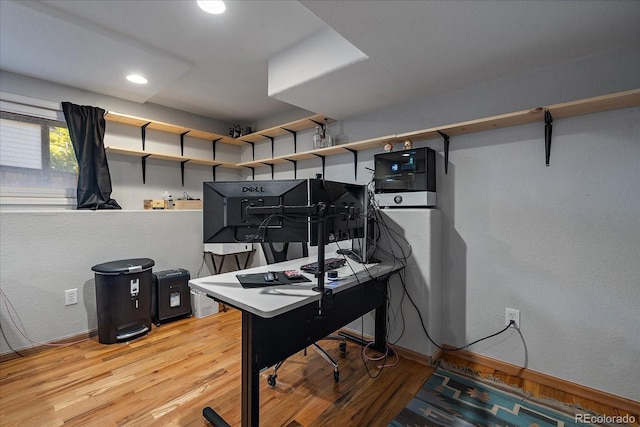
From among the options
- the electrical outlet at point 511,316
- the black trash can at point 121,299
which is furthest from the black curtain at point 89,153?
the electrical outlet at point 511,316

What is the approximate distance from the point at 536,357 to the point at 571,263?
0.69m

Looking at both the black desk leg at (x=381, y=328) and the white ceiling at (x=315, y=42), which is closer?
the white ceiling at (x=315, y=42)

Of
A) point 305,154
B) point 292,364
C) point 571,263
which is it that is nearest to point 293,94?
point 305,154

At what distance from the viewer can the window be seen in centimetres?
252

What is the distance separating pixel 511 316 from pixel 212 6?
9.32 ft

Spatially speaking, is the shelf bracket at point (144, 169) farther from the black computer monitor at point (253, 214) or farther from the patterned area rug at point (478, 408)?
the patterned area rug at point (478, 408)

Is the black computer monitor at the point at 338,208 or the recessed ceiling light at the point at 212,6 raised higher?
the recessed ceiling light at the point at 212,6

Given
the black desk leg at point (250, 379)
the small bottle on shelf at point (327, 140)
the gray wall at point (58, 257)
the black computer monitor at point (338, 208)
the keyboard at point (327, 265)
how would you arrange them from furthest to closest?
the small bottle on shelf at point (327, 140) < the gray wall at point (58, 257) < the keyboard at point (327, 265) < the black computer monitor at point (338, 208) < the black desk leg at point (250, 379)

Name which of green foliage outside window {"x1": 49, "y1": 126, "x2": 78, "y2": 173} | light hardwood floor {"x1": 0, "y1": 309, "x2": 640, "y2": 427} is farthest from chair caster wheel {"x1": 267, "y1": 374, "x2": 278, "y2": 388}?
green foliage outside window {"x1": 49, "y1": 126, "x2": 78, "y2": 173}

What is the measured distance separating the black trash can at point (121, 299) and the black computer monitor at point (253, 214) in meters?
1.63

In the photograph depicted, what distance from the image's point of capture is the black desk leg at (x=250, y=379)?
4.40ft

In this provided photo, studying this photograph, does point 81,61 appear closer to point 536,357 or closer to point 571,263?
point 571,263

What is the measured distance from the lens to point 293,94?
2.33 m

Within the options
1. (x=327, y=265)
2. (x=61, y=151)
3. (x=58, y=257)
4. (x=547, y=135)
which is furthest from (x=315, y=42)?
(x=58, y=257)
